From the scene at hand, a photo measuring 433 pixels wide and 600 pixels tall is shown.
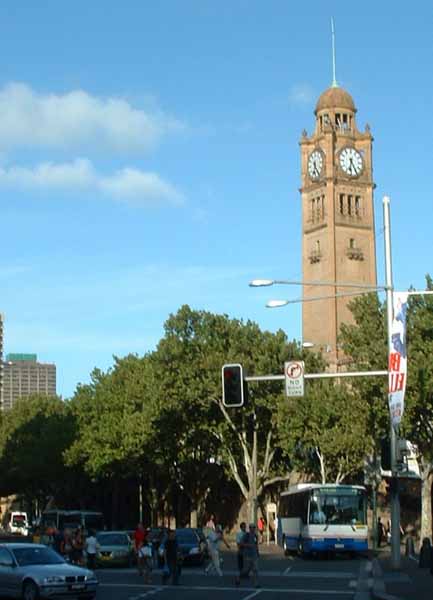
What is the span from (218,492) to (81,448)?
11.3 meters

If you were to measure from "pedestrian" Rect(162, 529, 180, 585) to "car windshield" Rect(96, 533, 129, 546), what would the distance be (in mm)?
10166

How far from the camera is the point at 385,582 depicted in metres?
31.2

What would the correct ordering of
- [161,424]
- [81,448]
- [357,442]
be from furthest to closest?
[81,448], [161,424], [357,442]

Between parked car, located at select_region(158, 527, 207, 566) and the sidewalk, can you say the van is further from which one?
the sidewalk

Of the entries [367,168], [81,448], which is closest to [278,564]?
[81,448]

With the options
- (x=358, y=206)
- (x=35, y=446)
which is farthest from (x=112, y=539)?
(x=358, y=206)

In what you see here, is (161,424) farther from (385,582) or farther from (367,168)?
(367,168)

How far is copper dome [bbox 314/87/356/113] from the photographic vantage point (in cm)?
12406

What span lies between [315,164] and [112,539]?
3154 inches

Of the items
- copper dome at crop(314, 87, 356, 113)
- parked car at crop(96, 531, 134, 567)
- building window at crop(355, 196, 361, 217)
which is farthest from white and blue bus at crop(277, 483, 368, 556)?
copper dome at crop(314, 87, 356, 113)

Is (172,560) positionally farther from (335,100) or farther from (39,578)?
(335,100)

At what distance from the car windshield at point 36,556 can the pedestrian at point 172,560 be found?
710 centimetres

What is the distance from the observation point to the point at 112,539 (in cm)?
4453

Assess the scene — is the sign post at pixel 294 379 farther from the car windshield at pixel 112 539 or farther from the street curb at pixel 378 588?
the car windshield at pixel 112 539
